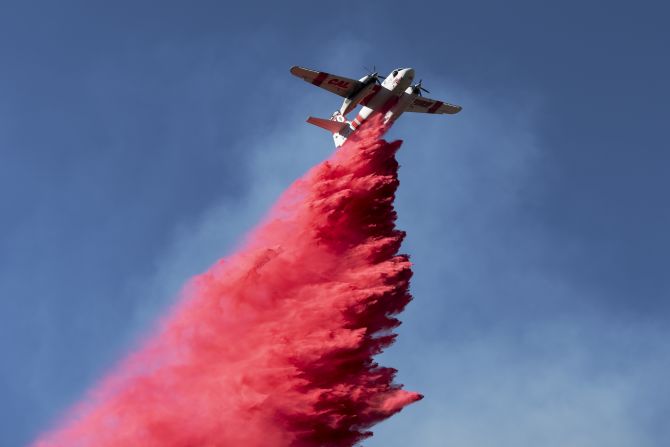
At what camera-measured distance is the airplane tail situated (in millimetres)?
58938

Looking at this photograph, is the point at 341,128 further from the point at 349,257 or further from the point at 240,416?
the point at 240,416

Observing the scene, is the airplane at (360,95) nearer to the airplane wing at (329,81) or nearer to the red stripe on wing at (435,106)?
the airplane wing at (329,81)

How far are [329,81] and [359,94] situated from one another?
2.18 metres

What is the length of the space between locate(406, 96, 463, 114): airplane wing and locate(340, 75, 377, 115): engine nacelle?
5022 millimetres

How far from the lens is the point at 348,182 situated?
5338 centimetres

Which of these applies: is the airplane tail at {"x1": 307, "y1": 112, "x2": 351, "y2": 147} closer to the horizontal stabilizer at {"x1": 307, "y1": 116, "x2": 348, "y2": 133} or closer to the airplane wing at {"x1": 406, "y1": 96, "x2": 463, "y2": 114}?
the horizontal stabilizer at {"x1": 307, "y1": 116, "x2": 348, "y2": 133}

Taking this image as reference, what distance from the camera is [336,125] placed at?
2330 inches

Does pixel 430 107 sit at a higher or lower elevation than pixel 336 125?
higher

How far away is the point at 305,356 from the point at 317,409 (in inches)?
117

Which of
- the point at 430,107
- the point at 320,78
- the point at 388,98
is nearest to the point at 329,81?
the point at 320,78

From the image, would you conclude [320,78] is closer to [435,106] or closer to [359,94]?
Result: [359,94]

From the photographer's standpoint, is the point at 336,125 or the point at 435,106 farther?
the point at 435,106

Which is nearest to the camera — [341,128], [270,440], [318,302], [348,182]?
[270,440]

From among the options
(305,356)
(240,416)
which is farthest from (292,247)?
(240,416)
